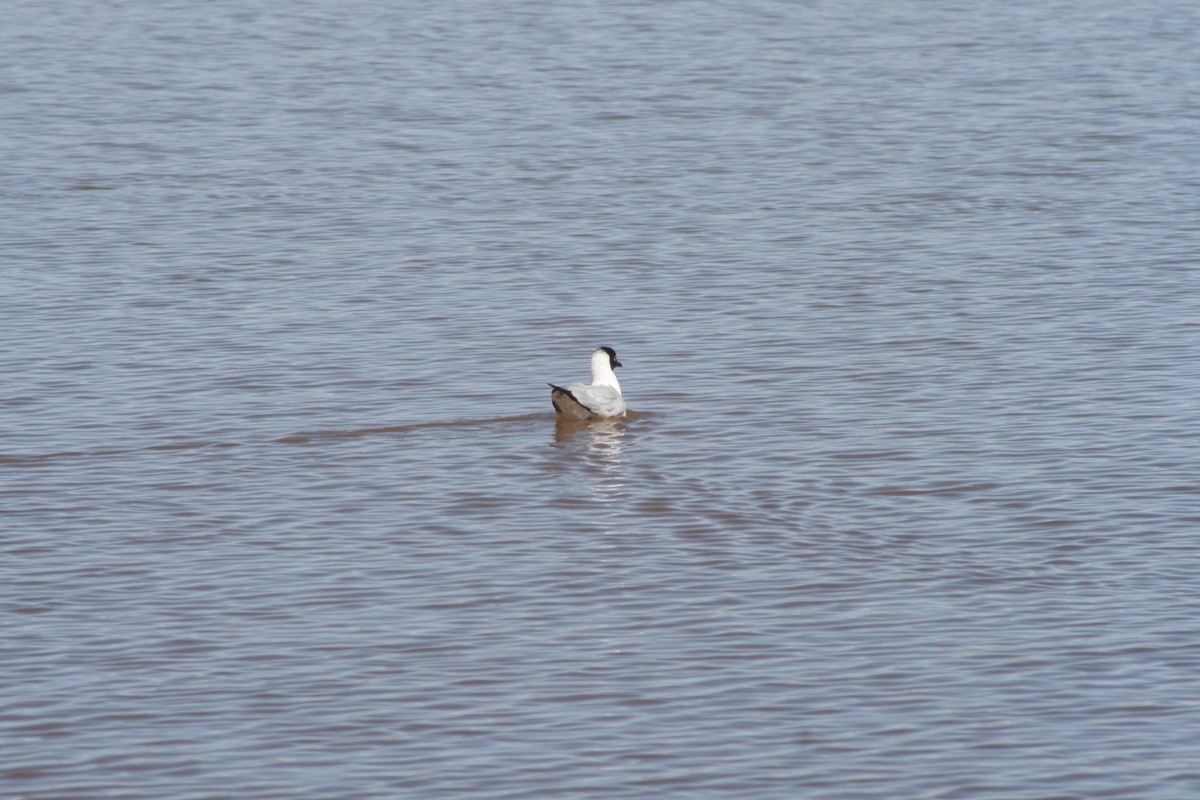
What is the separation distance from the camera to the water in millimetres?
9711

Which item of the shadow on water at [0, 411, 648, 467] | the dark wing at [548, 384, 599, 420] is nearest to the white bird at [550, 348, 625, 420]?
the dark wing at [548, 384, 599, 420]

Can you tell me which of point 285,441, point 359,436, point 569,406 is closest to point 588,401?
point 569,406

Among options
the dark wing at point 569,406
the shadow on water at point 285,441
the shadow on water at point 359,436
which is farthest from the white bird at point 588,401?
the shadow on water at point 285,441

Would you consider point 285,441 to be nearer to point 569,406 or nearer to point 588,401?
point 569,406

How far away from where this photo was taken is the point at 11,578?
11.9 m

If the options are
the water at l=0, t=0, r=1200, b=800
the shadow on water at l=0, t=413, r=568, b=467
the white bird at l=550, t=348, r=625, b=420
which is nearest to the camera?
the water at l=0, t=0, r=1200, b=800

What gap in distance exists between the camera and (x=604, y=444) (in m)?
15.3

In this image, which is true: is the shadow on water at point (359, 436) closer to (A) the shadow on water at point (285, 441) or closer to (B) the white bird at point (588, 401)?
(A) the shadow on water at point (285, 441)

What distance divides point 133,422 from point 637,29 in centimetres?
2546

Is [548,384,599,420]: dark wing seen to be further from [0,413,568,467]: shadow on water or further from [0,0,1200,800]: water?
[0,413,568,467]: shadow on water

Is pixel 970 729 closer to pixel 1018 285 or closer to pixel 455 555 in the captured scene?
pixel 455 555

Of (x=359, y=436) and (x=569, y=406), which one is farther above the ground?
(x=569, y=406)

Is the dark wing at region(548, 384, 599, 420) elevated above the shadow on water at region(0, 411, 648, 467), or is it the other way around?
the dark wing at region(548, 384, 599, 420)

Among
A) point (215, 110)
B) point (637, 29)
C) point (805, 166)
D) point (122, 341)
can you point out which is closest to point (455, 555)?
point (122, 341)
